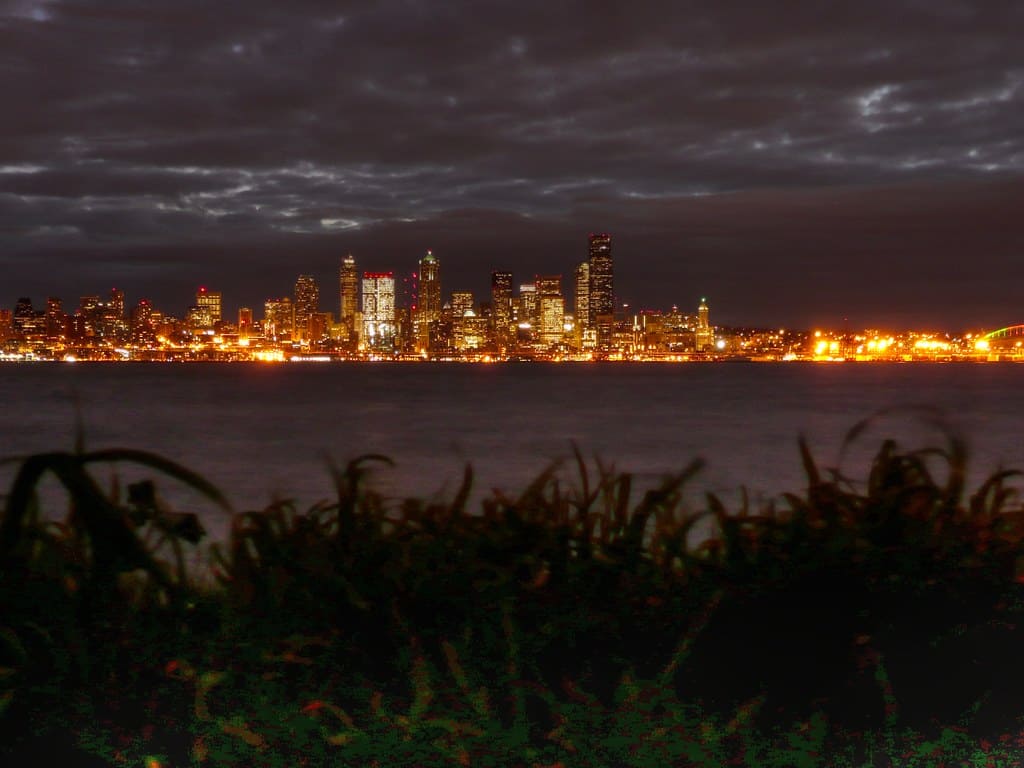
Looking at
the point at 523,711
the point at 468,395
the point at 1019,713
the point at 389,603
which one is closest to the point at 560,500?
the point at 389,603

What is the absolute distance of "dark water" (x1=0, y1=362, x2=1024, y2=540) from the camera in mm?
21188

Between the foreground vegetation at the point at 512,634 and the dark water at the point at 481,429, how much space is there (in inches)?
31.3

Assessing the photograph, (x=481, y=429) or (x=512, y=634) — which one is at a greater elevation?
(x=512, y=634)

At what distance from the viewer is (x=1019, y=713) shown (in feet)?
12.0

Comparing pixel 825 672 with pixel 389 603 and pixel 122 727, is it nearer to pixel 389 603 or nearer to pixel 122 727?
pixel 389 603

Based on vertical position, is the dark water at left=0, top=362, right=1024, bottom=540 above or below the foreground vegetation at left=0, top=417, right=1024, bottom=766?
below

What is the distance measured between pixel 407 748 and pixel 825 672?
1.55 m

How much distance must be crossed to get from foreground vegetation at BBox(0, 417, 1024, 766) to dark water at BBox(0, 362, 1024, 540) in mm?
795

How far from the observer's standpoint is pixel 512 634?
3.86 metres

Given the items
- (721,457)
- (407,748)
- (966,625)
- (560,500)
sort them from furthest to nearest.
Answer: (721,457)
(560,500)
(966,625)
(407,748)

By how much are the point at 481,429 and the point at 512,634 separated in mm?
33570

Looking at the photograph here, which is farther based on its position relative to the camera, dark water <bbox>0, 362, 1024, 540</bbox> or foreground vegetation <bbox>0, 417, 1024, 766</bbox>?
dark water <bbox>0, 362, 1024, 540</bbox>

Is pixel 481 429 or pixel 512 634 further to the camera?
pixel 481 429

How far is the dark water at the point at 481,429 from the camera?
21.2m
